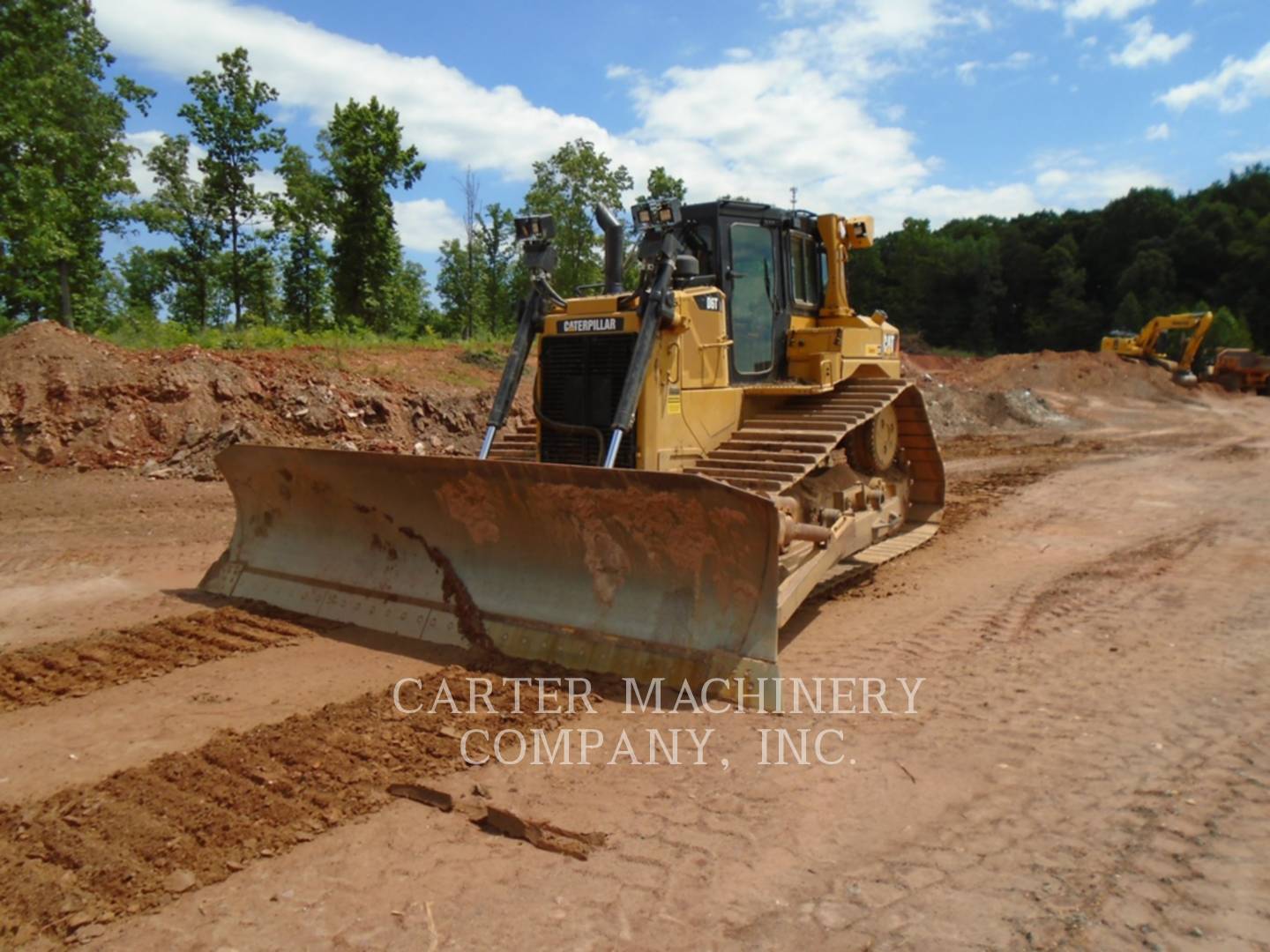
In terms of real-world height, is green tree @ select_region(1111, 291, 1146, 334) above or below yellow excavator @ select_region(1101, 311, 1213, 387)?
above

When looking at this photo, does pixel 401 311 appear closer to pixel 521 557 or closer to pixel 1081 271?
pixel 521 557

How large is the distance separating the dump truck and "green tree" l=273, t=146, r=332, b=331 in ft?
87.9

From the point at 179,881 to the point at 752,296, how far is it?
5506 millimetres

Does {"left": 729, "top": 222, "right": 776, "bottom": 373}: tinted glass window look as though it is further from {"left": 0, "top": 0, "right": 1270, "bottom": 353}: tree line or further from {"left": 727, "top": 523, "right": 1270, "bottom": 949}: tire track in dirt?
{"left": 0, "top": 0, "right": 1270, "bottom": 353}: tree line

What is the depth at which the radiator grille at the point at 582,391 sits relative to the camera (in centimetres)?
636

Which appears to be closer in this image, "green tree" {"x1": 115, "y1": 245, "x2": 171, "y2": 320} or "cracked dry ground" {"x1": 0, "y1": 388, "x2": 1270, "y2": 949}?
"cracked dry ground" {"x1": 0, "y1": 388, "x2": 1270, "y2": 949}

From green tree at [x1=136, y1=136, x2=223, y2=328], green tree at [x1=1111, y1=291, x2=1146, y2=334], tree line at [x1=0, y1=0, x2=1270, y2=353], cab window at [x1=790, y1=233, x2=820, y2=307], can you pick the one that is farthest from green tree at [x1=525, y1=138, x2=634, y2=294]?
green tree at [x1=1111, y1=291, x2=1146, y2=334]

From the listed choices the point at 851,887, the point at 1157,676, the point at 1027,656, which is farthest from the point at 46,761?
the point at 1157,676

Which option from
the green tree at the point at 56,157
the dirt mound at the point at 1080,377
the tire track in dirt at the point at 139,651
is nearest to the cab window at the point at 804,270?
the tire track in dirt at the point at 139,651

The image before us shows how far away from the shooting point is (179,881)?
3.08 meters

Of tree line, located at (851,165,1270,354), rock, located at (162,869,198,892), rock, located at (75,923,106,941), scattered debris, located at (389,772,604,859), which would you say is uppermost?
tree line, located at (851,165,1270,354)

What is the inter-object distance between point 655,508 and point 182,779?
251cm

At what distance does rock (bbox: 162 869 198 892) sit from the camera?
120 inches

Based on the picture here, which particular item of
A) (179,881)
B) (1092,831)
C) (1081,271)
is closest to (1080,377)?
(1092,831)
